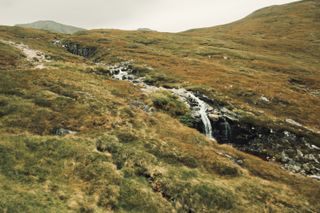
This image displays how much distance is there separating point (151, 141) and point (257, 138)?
2024 centimetres

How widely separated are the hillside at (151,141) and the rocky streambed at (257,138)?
159mm

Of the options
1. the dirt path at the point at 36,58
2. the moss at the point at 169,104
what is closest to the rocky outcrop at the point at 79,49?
the dirt path at the point at 36,58

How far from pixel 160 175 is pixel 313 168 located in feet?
74.7

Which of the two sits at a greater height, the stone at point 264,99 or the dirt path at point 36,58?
the dirt path at point 36,58

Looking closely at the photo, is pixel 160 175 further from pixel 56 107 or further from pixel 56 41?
pixel 56 41

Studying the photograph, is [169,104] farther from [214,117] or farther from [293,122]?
[293,122]

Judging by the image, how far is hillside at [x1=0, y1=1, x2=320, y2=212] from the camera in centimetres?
2491

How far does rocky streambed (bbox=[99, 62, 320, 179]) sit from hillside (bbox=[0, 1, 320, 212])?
0.52 feet

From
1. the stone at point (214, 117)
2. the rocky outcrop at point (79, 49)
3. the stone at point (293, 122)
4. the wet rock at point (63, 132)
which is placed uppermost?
the rocky outcrop at point (79, 49)

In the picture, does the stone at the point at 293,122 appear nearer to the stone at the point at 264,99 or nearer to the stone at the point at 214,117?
the stone at the point at 264,99

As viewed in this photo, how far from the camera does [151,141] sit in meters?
33.8

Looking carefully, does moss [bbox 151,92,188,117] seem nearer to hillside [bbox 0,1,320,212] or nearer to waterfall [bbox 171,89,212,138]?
hillside [bbox 0,1,320,212]

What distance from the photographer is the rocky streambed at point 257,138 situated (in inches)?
1670

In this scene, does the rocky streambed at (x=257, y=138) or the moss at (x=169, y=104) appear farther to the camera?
the moss at (x=169, y=104)
